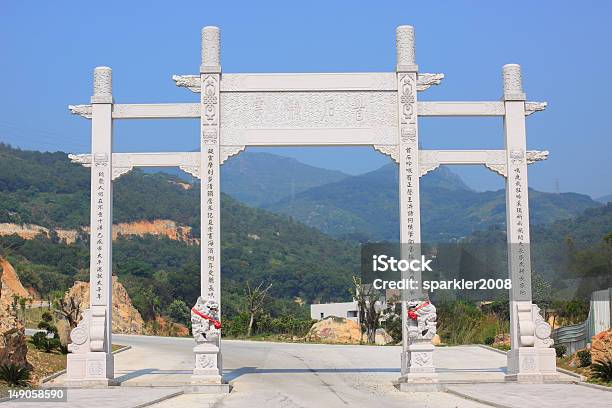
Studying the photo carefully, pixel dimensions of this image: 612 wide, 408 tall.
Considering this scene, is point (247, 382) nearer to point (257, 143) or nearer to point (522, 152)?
point (257, 143)

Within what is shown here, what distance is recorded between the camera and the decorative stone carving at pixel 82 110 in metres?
14.0

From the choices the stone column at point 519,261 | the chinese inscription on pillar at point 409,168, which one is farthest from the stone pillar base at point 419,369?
the stone column at point 519,261

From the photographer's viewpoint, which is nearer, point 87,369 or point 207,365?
point 207,365

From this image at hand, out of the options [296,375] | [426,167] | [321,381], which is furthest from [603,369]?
[296,375]

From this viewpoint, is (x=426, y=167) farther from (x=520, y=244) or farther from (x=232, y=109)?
(x=232, y=109)

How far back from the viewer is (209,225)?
44.1ft

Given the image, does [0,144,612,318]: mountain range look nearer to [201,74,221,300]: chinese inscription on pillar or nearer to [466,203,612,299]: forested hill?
[466,203,612,299]: forested hill

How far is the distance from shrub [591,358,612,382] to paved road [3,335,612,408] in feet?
1.93

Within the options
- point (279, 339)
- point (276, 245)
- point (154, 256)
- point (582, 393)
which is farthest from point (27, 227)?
point (582, 393)

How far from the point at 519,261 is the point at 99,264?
6415mm

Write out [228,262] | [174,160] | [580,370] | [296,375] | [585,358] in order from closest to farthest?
[174,160], [580,370], [585,358], [296,375], [228,262]

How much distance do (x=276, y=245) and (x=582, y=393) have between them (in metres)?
54.9

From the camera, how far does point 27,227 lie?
172 feet

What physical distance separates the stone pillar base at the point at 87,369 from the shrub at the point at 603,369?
7.15 m
